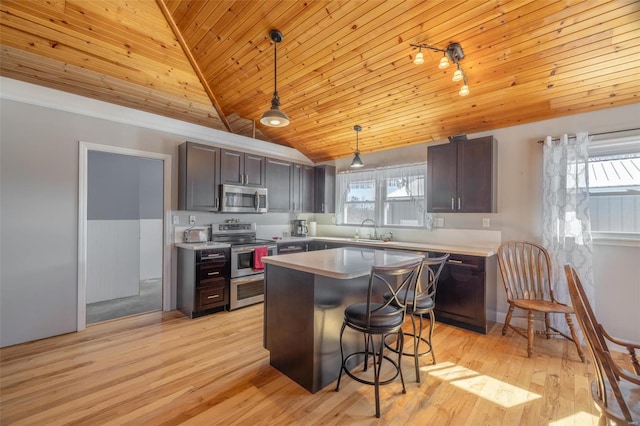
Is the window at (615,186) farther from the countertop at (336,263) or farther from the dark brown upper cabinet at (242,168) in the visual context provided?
the dark brown upper cabinet at (242,168)

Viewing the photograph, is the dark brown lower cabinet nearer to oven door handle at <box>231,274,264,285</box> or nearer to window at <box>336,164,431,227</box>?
oven door handle at <box>231,274,264,285</box>

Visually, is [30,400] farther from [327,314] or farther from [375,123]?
[375,123]

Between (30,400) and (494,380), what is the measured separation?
11.3 ft

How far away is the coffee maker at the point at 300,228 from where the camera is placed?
17.5 ft

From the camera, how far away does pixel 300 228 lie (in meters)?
5.33

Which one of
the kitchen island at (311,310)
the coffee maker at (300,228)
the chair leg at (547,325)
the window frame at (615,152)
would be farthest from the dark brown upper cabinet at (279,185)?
the window frame at (615,152)

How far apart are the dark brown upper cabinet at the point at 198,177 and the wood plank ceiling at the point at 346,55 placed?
68 centimetres

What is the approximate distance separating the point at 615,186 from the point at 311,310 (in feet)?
11.0

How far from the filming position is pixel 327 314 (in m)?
2.15

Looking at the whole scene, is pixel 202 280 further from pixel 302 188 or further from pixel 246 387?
pixel 302 188

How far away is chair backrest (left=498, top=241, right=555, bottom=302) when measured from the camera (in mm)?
3096

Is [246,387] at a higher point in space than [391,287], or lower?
lower

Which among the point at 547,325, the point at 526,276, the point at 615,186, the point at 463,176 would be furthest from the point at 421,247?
the point at 615,186

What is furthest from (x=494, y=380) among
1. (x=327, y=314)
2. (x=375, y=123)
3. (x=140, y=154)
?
(x=140, y=154)
